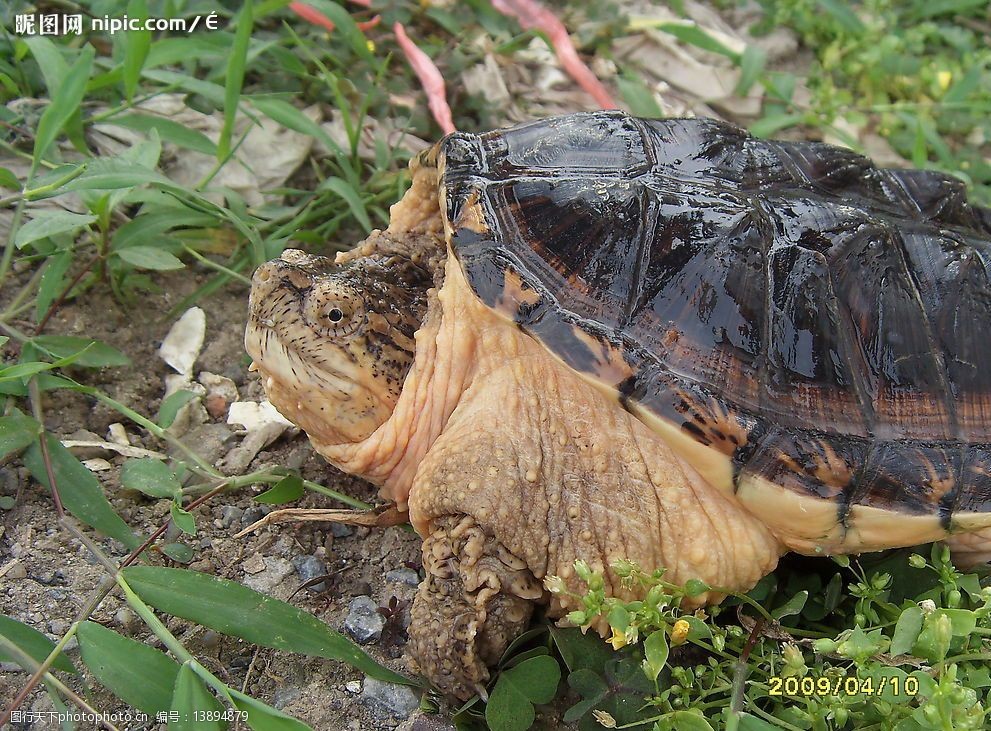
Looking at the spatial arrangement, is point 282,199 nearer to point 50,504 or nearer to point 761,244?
point 50,504

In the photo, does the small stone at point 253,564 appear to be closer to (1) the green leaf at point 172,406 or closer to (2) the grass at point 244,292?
(2) the grass at point 244,292

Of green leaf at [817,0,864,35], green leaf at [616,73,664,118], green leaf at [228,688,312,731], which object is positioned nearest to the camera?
green leaf at [228,688,312,731]

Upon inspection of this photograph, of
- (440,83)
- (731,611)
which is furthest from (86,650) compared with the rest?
(440,83)

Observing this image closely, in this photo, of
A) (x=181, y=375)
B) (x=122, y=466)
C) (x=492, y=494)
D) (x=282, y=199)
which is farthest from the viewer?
(x=282, y=199)

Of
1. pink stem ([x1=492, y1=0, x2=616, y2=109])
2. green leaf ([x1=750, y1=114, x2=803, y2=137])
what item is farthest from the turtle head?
green leaf ([x1=750, y1=114, x2=803, y2=137])

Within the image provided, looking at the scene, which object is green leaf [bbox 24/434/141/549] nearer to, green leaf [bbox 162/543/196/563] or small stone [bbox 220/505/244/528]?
green leaf [bbox 162/543/196/563]

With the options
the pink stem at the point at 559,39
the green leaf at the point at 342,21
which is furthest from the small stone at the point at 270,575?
the pink stem at the point at 559,39
